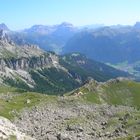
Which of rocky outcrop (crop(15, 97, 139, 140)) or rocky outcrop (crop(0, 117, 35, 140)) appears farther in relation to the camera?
rocky outcrop (crop(15, 97, 139, 140))

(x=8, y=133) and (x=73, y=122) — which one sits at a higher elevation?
(x=8, y=133)

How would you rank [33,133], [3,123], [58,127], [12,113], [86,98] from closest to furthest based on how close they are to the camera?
[3,123] < [33,133] < [58,127] < [12,113] < [86,98]

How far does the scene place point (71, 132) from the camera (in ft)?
404

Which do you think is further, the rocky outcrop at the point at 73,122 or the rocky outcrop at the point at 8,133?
the rocky outcrop at the point at 73,122

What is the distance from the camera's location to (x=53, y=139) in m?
111

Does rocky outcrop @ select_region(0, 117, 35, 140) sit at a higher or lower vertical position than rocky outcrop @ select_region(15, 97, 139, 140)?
higher

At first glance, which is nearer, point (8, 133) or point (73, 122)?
point (8, 133)

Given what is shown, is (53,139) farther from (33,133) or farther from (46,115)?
(46,115)

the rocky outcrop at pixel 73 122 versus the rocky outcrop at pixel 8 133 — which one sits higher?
the rocky outcrop at pixel 8 133

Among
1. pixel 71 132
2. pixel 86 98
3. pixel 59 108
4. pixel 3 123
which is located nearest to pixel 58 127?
pixel 71 132

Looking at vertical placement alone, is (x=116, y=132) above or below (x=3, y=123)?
below

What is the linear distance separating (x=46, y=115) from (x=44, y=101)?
22.8 metres

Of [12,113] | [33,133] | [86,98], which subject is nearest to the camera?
[33,133]

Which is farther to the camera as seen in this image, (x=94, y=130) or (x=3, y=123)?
(x=94, y=130)
